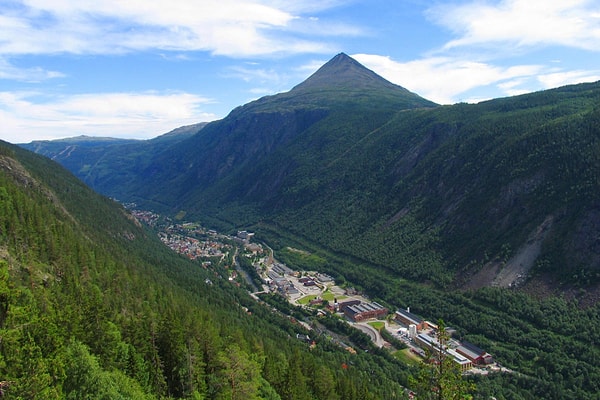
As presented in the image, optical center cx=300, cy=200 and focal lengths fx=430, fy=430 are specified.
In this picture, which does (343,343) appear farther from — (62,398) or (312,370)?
(62,398)

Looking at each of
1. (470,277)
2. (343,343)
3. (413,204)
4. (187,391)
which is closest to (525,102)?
(413,204)

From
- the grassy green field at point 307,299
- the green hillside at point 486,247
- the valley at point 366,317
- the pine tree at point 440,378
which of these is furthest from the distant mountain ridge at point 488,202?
the pine tree at point 440,378

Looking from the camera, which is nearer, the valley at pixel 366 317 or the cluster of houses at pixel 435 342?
the cluster of houses at pixel 435 342

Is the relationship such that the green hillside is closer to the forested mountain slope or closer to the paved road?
the forested mountain slope

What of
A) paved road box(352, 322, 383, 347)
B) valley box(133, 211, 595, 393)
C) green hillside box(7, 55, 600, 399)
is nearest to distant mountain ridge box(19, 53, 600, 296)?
green hillside box(7, 55, 600, 399)

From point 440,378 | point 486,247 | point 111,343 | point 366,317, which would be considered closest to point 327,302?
point 366,317

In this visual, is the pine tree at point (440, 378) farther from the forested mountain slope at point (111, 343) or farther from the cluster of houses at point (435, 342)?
the cluster of houses at point (435, 342)
